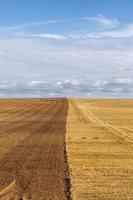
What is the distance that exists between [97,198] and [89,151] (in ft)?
32.4

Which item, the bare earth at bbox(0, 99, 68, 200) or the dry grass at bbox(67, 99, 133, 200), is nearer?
the bare earth at bbox(0, 99, 68, 200)

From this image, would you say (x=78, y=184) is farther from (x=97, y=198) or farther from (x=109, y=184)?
(x=97, y=198)

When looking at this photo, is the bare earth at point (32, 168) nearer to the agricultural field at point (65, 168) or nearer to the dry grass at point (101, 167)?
the agricultural field at point (65, 168)

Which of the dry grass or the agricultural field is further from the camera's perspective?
the dry grass

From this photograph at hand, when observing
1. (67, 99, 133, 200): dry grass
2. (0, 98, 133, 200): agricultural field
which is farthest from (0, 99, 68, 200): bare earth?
(67, 99, 133, 200): dry grass

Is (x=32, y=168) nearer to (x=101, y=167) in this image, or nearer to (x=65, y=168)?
(x=65, y=168)

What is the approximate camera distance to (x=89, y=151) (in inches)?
851

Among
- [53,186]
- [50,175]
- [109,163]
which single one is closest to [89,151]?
[109,163]

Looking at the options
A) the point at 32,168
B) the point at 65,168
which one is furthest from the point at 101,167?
the point at 32,168

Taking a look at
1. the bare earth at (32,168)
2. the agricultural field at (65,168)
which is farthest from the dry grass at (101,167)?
the bare earth at (32,168)

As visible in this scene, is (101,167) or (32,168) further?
(101,167)

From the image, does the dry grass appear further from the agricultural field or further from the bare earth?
the bare earth

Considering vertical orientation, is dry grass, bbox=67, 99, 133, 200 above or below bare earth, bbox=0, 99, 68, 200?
below

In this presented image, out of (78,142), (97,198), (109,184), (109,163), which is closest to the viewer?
(97,198)
